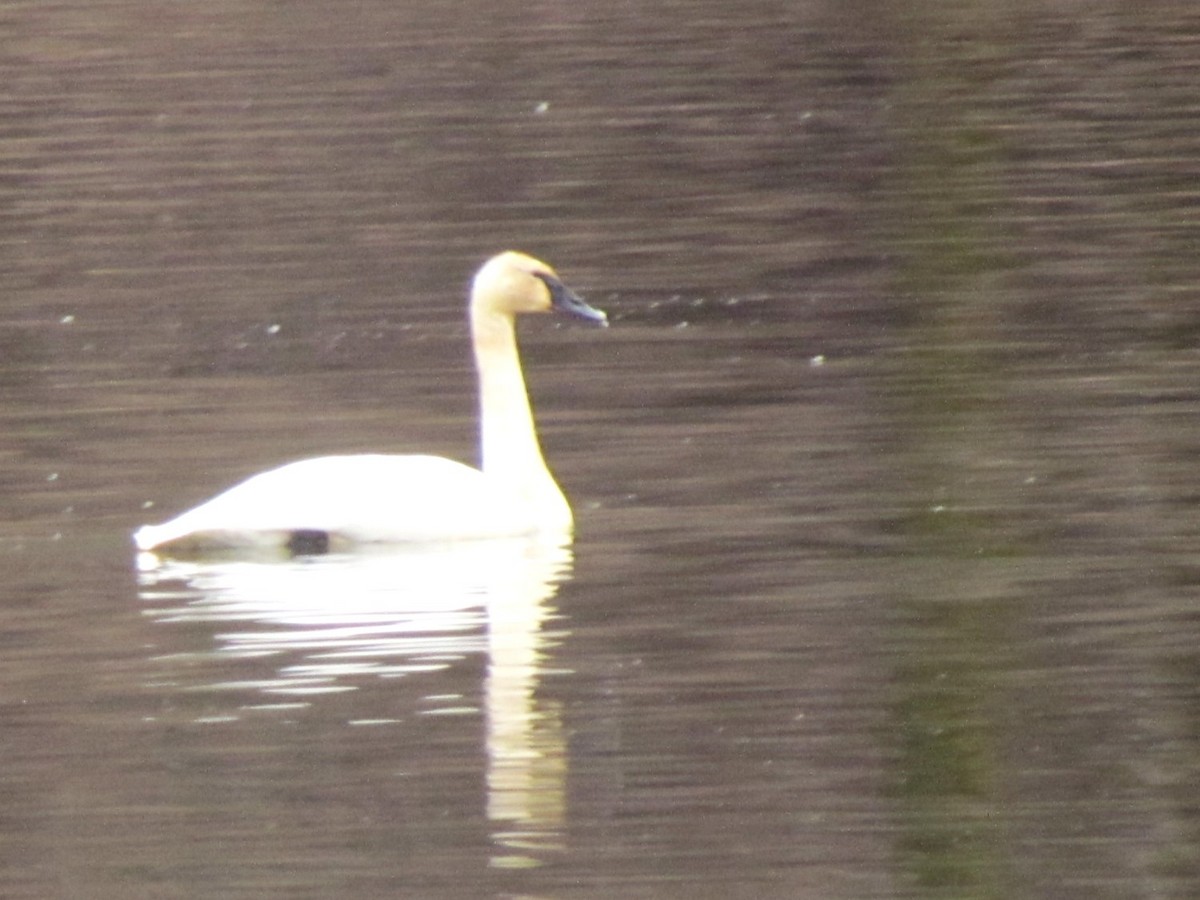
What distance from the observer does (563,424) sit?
1225 centimetres

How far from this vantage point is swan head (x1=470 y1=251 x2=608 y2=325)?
10984 millimetres

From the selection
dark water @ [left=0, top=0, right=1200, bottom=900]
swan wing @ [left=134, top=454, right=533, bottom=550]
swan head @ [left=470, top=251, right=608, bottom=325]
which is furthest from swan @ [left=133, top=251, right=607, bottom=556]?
swan head @ [left=470, top=251, right=608, bottom=325]

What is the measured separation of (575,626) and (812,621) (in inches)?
26.7

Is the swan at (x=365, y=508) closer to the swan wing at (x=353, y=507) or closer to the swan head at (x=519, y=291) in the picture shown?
the swan wing at (x=353, y=507)

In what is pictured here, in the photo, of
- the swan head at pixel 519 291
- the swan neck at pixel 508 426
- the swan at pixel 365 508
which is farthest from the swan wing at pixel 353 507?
the swan head at pixel 519 291

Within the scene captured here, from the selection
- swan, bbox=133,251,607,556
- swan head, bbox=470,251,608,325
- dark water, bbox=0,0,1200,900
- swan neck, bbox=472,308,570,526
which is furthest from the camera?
swan head, bbox=470,251,608,325

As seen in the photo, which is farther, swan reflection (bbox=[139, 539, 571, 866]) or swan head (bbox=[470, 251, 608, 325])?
swan head (bbox=[470, 251, 608, 325])

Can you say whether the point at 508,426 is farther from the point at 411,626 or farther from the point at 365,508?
the point at 411,626

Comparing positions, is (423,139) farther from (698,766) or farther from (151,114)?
(698,766)

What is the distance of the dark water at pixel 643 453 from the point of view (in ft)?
12.7

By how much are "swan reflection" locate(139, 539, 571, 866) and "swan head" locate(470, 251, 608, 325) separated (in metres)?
1.34

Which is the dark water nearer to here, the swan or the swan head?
the swan

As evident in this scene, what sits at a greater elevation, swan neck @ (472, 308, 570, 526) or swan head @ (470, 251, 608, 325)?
swan head @ (470, 251, 608, 325)

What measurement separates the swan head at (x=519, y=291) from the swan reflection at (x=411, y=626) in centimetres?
134
